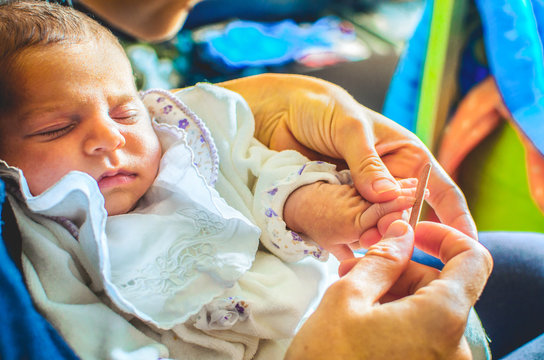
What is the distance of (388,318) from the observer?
411 mm

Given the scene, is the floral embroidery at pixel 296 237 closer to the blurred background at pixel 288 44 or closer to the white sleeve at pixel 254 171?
the white sleeve at pixel 254 171

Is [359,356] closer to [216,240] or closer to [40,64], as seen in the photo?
[216,240]

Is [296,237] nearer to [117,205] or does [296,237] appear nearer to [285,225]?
[285,225]

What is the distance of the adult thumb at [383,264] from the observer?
44 centimetres


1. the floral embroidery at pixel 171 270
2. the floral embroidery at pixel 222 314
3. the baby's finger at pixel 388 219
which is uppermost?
the baby's finger at pixel 388 219

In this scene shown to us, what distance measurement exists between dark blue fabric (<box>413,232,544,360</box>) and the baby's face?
0.63 meters

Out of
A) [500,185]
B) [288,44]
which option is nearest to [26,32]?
[500,185]

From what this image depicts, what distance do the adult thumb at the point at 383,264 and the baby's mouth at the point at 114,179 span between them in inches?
13.5

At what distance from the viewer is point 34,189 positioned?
590 millimetres

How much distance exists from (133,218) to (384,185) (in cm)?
36

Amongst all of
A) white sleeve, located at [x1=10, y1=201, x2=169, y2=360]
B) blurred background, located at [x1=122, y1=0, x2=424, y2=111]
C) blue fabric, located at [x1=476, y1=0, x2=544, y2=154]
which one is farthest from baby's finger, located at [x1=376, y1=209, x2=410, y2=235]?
blurred background, located at [x1=122, y1=0, x2=424, y2=111]

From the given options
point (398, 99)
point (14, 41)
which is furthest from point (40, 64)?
point (398, 99)

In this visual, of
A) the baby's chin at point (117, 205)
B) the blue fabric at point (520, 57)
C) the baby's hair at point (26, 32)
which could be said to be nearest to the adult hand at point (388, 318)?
the baby's chin at point (117, 205)

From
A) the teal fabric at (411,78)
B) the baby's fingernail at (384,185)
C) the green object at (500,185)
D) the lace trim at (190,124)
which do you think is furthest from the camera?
the teal fabric at (411,78)
